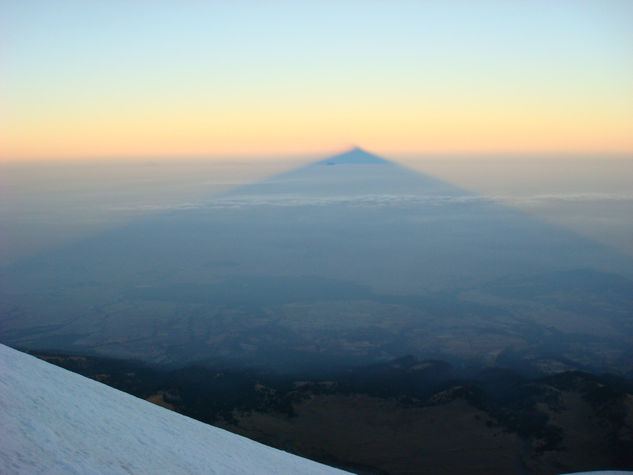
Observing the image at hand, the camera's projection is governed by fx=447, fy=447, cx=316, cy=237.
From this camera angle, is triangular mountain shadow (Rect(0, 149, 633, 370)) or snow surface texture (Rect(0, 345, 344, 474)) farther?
triangular mountain shadow (Rect(0, 149, 633, 370))

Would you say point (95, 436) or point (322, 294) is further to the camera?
point (322, 294)

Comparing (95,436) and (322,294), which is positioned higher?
(95,436)

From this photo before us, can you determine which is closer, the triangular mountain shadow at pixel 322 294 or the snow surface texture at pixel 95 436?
the snow surface texture at pixel 95 436

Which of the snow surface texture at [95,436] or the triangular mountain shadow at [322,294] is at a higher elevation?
Answer: the snow surface texture at [95,436]

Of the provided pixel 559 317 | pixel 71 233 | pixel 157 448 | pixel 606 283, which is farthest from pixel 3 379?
pixel 71 233
